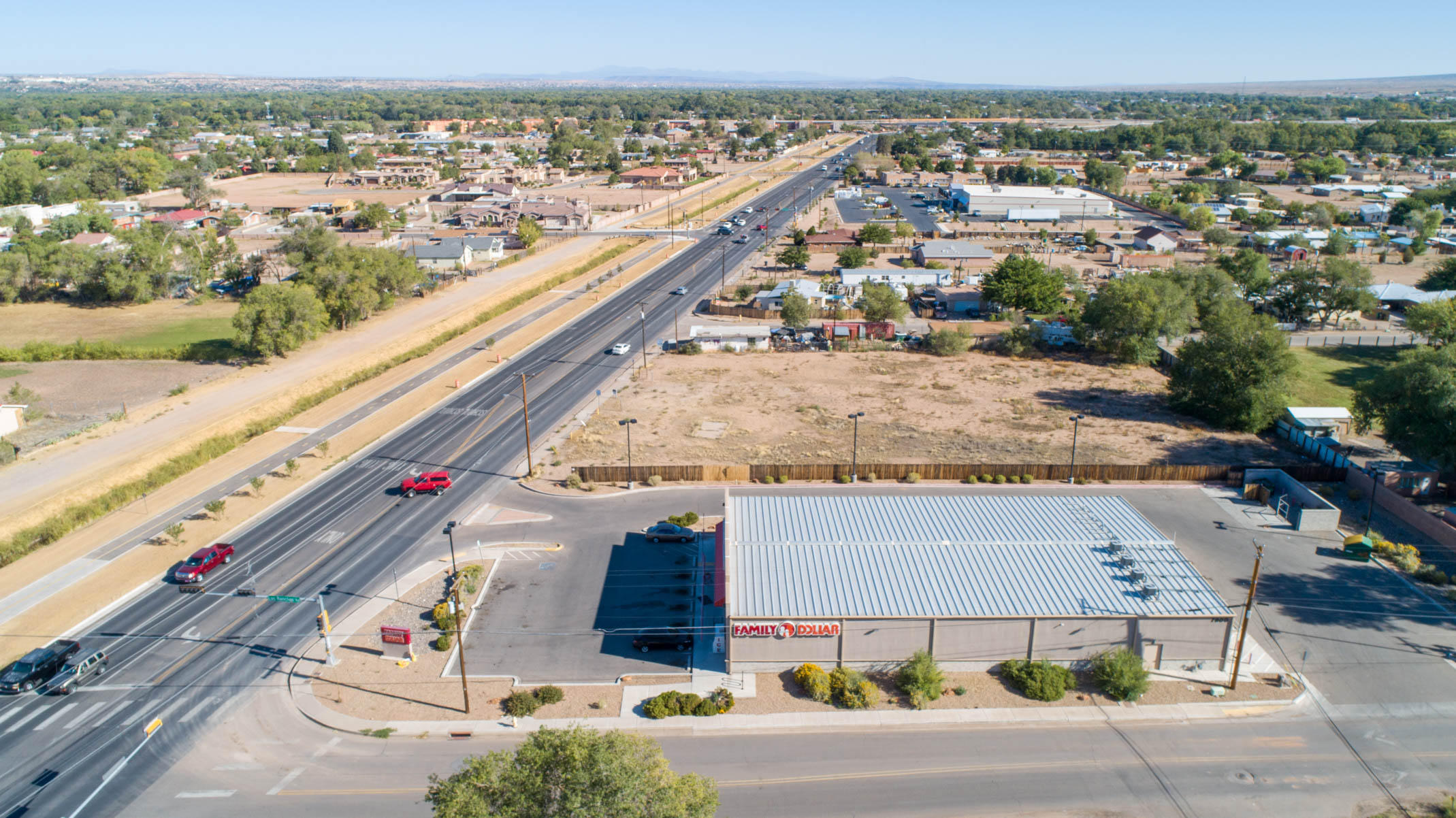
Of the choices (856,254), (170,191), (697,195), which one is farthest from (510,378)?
(170,191)

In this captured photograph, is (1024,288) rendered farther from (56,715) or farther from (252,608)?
(56,715)

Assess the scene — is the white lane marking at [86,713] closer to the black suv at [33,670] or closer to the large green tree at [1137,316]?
the black suv at [33,670]

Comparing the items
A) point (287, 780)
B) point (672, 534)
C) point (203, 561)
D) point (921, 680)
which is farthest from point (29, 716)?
point (921, 680)

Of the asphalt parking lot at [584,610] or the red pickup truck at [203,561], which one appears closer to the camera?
the asphalt parking lot at [584,610]

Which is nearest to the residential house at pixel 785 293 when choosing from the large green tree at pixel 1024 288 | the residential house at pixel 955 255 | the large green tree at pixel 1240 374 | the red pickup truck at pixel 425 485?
the large green tree at pixel 1024 288

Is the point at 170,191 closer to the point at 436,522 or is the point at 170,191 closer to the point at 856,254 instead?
the point at 856,254

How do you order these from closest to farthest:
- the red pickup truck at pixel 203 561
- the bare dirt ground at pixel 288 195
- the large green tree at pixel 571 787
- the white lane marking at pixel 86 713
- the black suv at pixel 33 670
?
1. the large green tree at pixel 571 787
2. the white lane marking at pixel 86 713
3. the black suv at pixel 33 670
4. the red pickup truck at pixel 203 561
5. the bare dirt ground at pixel 288 195
